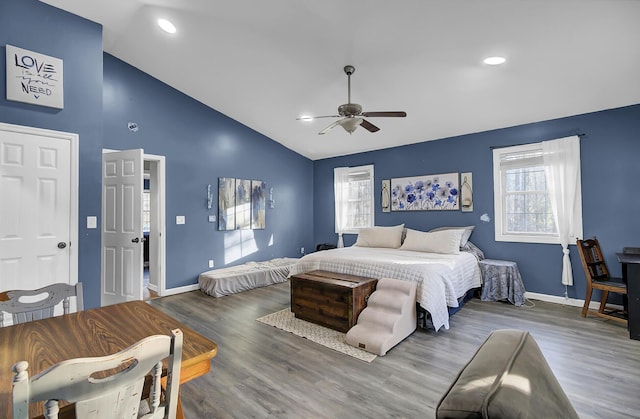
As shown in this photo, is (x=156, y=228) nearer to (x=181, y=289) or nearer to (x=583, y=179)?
(x=181, y=289)

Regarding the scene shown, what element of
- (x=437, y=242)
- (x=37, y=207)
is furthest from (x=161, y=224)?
(x=437, y=242)

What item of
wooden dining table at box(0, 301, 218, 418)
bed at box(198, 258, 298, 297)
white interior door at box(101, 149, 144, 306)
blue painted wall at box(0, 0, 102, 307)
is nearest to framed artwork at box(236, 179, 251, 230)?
bed at box(198, 258, 298, 297)

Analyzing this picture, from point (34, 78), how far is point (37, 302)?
7.94 ft

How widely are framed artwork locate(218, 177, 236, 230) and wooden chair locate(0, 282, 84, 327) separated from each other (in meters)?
3.45

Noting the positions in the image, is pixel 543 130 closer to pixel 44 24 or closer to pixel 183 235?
pixel 183 235

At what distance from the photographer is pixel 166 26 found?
340 centimetres

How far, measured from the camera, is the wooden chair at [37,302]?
61.3 inches

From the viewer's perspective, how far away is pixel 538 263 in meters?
4.16

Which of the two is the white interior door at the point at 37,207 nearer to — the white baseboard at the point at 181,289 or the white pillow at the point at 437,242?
the white baseboard at the point at 181,289

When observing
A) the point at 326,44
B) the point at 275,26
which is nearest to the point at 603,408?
the point at 326,44

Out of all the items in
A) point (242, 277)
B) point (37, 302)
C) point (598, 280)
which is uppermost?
point (37, 302)

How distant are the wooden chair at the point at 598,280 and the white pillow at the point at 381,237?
A: 2221 mm

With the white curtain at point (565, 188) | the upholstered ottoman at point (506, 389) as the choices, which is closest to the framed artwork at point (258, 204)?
the white curtain at point (565, 188)

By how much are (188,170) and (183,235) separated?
3.38 feet
